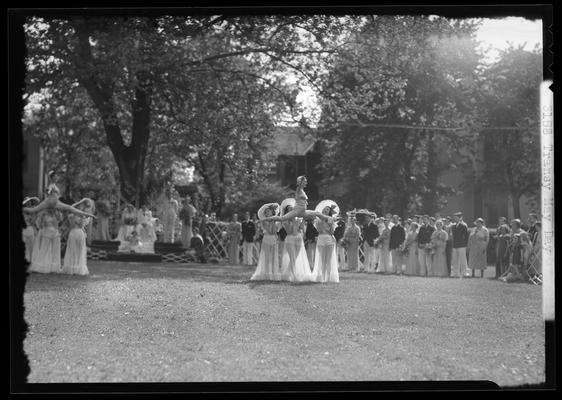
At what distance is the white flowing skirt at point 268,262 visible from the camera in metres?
15.0

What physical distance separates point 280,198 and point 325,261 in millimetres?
1865

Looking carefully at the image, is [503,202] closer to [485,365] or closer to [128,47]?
[485,365]

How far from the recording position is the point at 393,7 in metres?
8.70

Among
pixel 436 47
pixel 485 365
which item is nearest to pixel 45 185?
pixel 436 47

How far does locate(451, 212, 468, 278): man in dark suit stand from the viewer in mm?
14039

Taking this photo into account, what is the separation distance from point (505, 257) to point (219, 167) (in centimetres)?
619

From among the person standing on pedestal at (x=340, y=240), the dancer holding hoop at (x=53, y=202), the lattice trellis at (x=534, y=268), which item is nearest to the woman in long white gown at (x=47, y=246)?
the dancer holding hoop at (x=53, y=202)

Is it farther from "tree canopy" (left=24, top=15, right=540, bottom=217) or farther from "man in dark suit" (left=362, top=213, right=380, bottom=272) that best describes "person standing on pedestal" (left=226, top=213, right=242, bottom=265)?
"man in dark suit" (left=362, top=213, right=380, bottom=272)

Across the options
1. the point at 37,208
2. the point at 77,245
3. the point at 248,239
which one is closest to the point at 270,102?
the point at 248,239

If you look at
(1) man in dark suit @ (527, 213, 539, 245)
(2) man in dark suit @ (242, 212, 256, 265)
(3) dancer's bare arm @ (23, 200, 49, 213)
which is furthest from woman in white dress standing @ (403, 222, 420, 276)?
(3) dancer's bare arm @ (23, 200, 49, 213)

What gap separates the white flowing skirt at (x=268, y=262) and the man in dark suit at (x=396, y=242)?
8.53ft

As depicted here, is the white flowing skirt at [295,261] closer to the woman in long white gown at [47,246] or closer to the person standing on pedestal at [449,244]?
the person standing on pedestal at [449,244]

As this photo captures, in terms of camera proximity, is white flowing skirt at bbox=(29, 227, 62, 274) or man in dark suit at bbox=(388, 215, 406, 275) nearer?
white flowing skirt at bbox=(29, 227, 62, 274)

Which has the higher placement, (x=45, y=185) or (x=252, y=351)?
(x=45, y=185)
